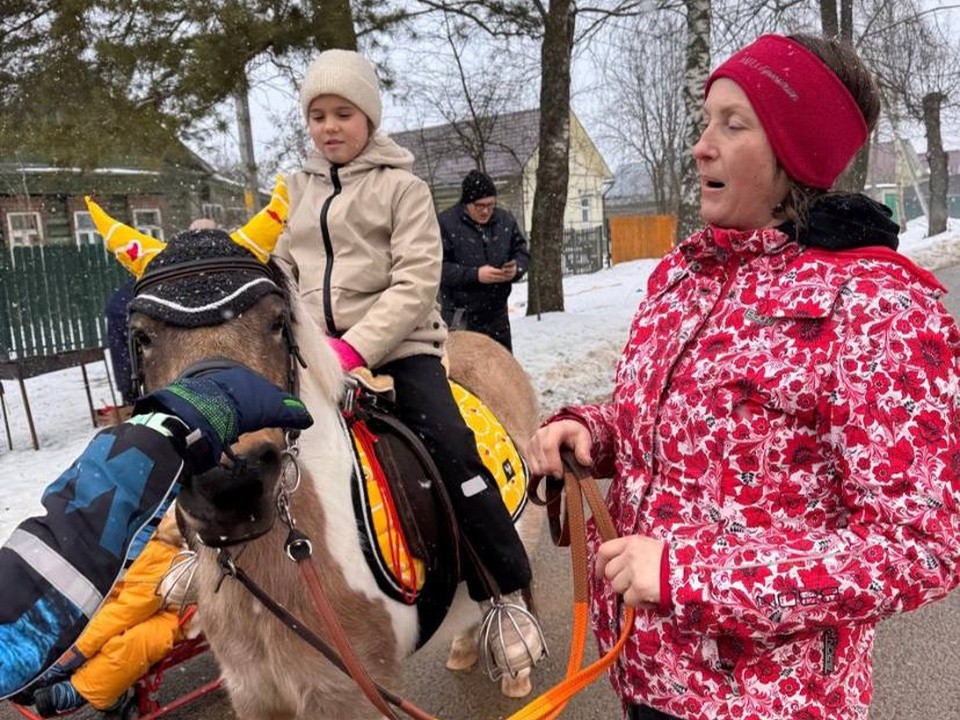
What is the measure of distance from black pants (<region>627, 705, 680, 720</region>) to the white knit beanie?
7.54 ft

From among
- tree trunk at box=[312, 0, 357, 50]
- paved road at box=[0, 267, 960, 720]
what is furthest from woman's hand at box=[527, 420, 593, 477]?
tree trunk at box=[312, 0, 357, 50]

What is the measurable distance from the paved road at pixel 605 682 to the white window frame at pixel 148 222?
21.0 m

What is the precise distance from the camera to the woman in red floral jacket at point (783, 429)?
3.73ft

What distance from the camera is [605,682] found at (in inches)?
131

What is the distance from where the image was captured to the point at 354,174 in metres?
2.98

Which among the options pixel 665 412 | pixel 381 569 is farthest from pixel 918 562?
pixel 381 569

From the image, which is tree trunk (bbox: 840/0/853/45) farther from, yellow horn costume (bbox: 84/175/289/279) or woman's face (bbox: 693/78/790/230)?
woman's face (bbox: 693/78/790/230)

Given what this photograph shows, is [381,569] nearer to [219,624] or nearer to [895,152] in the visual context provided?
[219,624]

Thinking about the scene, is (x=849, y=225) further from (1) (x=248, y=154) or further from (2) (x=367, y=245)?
(1) (x=248, y=154)

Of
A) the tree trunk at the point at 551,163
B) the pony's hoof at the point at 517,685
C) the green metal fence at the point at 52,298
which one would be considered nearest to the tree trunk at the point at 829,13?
the tree trunk at the point at 551,163

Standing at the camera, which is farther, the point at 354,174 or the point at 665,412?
the point at 354,174

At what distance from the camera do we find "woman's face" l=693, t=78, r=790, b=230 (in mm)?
1346

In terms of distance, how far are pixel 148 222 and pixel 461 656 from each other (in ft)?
74.4

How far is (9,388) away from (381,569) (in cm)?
966
